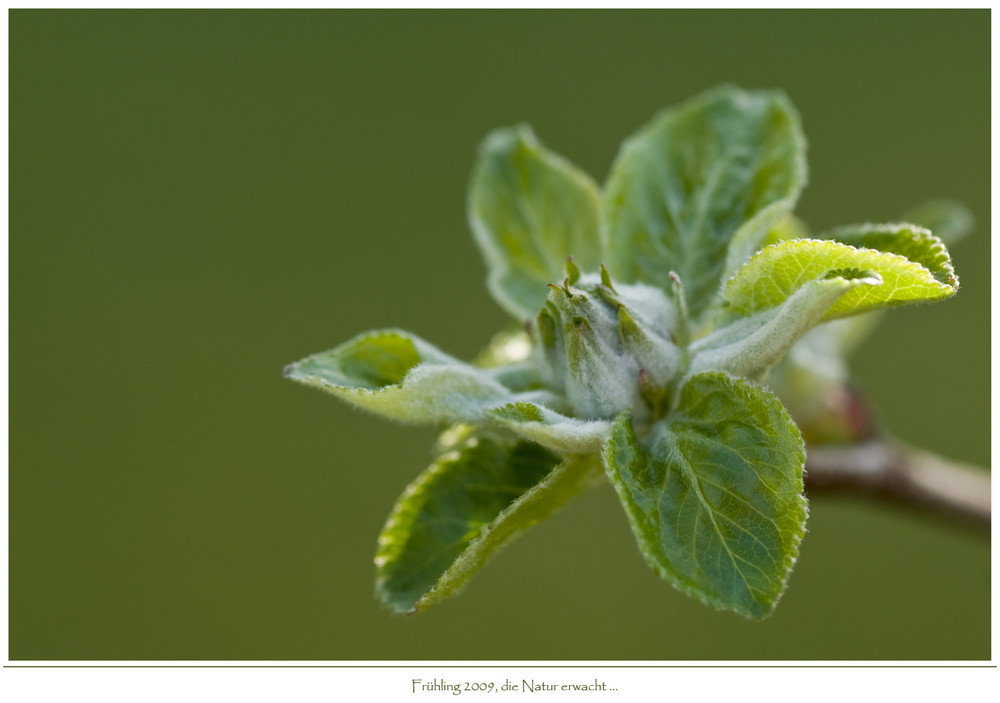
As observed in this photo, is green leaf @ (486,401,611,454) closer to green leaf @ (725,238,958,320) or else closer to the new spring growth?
the new spring growth

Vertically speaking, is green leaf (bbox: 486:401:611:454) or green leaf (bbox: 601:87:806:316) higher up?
green leaf (bbox: 601:87:806:316)

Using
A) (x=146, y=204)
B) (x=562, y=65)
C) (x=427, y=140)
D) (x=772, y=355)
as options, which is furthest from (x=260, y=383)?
(x=772, y=355)

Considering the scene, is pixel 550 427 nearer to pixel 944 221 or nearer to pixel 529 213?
pixel 529 213

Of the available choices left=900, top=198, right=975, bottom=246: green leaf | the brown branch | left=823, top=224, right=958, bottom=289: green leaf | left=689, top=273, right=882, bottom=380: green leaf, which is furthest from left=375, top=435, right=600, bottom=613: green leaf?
left=900, top=198, right=975, bottom=246: green leaf

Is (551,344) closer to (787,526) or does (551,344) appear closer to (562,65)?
(787,526)

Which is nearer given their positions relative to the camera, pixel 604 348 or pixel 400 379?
pixel 604 348

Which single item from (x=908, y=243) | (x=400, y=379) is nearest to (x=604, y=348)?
(x=400, y=379)
